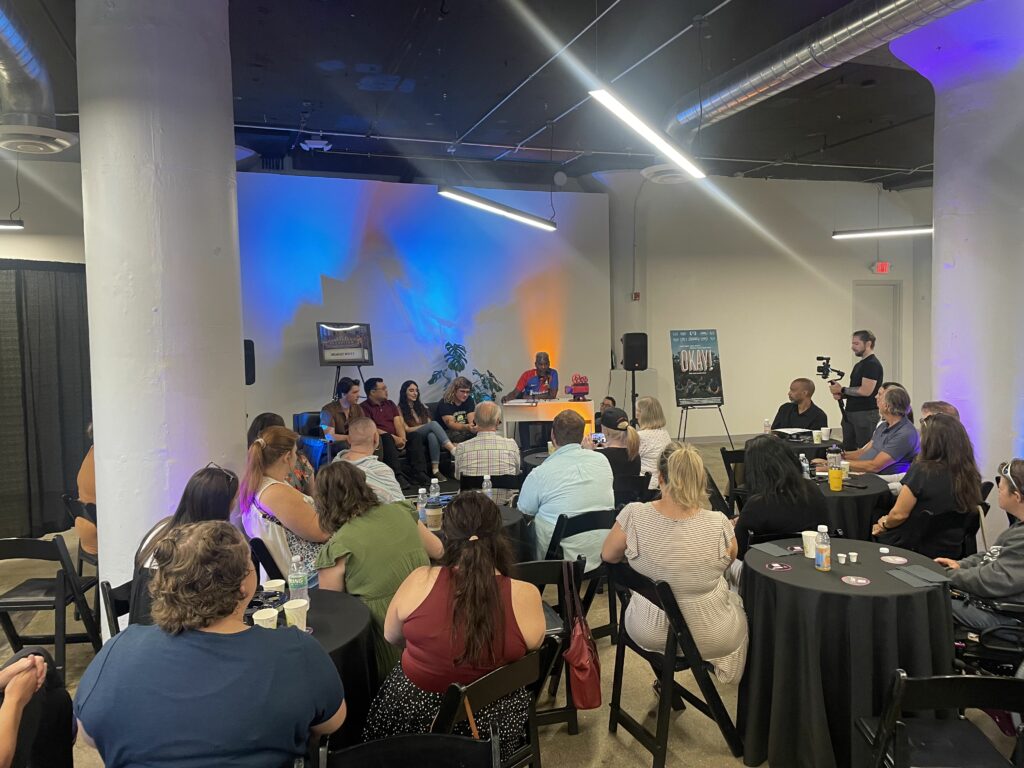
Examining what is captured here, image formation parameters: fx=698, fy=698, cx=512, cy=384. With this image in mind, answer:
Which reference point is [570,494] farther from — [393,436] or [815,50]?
[393,436]

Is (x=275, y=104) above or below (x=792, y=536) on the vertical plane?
above

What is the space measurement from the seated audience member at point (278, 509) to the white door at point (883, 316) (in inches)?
420

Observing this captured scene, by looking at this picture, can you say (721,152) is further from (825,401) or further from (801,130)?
(825,401)

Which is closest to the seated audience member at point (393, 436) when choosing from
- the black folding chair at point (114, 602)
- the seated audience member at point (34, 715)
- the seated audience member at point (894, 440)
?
the seated audience member at point (894, 440)

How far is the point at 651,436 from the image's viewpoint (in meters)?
5.10

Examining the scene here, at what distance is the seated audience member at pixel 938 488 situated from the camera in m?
3.46

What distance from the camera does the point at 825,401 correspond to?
37.2 feet

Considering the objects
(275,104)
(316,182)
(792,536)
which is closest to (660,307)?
(316,182)

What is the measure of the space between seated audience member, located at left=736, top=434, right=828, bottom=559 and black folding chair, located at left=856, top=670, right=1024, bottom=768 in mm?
1084

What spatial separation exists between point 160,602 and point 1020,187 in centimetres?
603

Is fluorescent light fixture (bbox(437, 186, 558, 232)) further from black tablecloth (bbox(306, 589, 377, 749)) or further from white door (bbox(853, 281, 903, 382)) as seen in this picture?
black tablecloth (bbox(306, 589, 377, 749))

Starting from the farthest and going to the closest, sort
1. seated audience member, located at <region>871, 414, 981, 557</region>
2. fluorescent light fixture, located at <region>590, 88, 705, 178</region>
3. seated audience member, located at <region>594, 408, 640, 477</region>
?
seated audience member, located at <region>594, 408, 640, 477</region>
fluorescent light fixture, located at <region>590, 88, 705, 178</region>
seated audience member, located at <region>871, 414, 981, 557</region>

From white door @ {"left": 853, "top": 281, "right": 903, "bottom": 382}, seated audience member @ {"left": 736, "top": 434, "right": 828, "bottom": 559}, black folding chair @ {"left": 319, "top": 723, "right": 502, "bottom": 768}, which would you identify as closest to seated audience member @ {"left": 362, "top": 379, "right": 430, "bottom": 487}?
seated audience member @ {"left": 736, "top": 434, "right": 828, "bottom": 559}

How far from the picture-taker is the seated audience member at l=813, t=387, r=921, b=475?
473 cm
